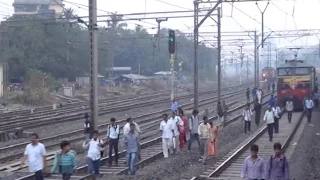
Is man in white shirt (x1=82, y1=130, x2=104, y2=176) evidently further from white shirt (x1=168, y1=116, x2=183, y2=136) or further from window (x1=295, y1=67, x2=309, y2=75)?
window (x1=295, y1=67, x2=309, y2=75)

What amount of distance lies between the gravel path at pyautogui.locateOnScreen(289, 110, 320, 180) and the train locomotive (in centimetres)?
1208

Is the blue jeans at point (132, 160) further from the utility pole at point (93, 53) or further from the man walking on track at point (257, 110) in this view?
the man walking on track at point (257, 110)

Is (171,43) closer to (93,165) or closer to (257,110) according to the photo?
(257,110)

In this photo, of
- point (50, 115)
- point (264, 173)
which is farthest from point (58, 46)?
point (264, 173)

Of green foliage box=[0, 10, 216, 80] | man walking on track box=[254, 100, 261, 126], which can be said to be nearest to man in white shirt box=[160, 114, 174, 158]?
man walking on track box=[254, 100, 261, 126]

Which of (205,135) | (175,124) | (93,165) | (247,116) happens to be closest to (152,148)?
(175,124)

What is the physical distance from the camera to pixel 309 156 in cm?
2200

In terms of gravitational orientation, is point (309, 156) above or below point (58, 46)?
below

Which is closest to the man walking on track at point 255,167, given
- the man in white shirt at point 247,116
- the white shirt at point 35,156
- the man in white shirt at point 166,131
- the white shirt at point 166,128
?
the white shirt at point 35,156

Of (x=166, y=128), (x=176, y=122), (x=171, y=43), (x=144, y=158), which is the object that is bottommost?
(x=144, y=158)

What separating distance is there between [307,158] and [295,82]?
77.0ft

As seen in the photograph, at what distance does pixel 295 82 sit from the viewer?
44438mm

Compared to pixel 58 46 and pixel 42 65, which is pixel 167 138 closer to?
pixel 42 65

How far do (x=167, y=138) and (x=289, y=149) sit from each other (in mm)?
5641
